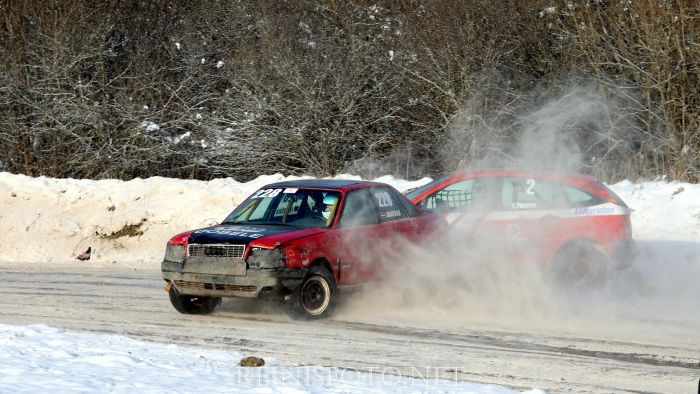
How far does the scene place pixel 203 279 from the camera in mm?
10266

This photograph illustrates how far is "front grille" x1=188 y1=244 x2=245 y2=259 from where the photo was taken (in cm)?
1025

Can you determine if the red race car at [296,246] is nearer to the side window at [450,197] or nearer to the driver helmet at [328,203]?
the driver helmet at [328,203]

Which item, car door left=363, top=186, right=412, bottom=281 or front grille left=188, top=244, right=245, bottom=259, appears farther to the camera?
car door left=363, top=186, right=412, bottom=281

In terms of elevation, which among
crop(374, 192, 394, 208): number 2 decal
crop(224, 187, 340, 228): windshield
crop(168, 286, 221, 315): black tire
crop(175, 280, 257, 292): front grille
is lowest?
crop(168, 286, 221, 315): black tire

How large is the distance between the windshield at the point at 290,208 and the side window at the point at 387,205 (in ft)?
1.94

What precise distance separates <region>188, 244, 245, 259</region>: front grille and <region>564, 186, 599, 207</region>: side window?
4745 mm

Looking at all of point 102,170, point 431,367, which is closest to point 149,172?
point 102,170

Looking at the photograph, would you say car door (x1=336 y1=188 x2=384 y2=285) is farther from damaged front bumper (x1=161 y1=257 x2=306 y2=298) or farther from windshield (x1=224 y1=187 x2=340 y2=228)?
damaged front bumper (x1=161 y1=257 x2=306 y2=298)

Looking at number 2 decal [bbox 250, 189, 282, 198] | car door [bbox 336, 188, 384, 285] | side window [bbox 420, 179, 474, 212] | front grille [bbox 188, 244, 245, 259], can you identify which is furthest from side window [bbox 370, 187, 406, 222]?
front grille [bbox 188, 244, 245, 259]

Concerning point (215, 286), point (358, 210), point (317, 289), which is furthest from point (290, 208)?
point (215, 286)

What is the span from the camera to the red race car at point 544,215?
12500 mm

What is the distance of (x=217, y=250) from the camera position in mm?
10359

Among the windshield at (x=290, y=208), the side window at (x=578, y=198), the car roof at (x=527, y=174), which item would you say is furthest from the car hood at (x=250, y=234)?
the side window at (x=578, y=198)

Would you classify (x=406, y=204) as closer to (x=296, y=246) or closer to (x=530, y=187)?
(x=530, y=187)
